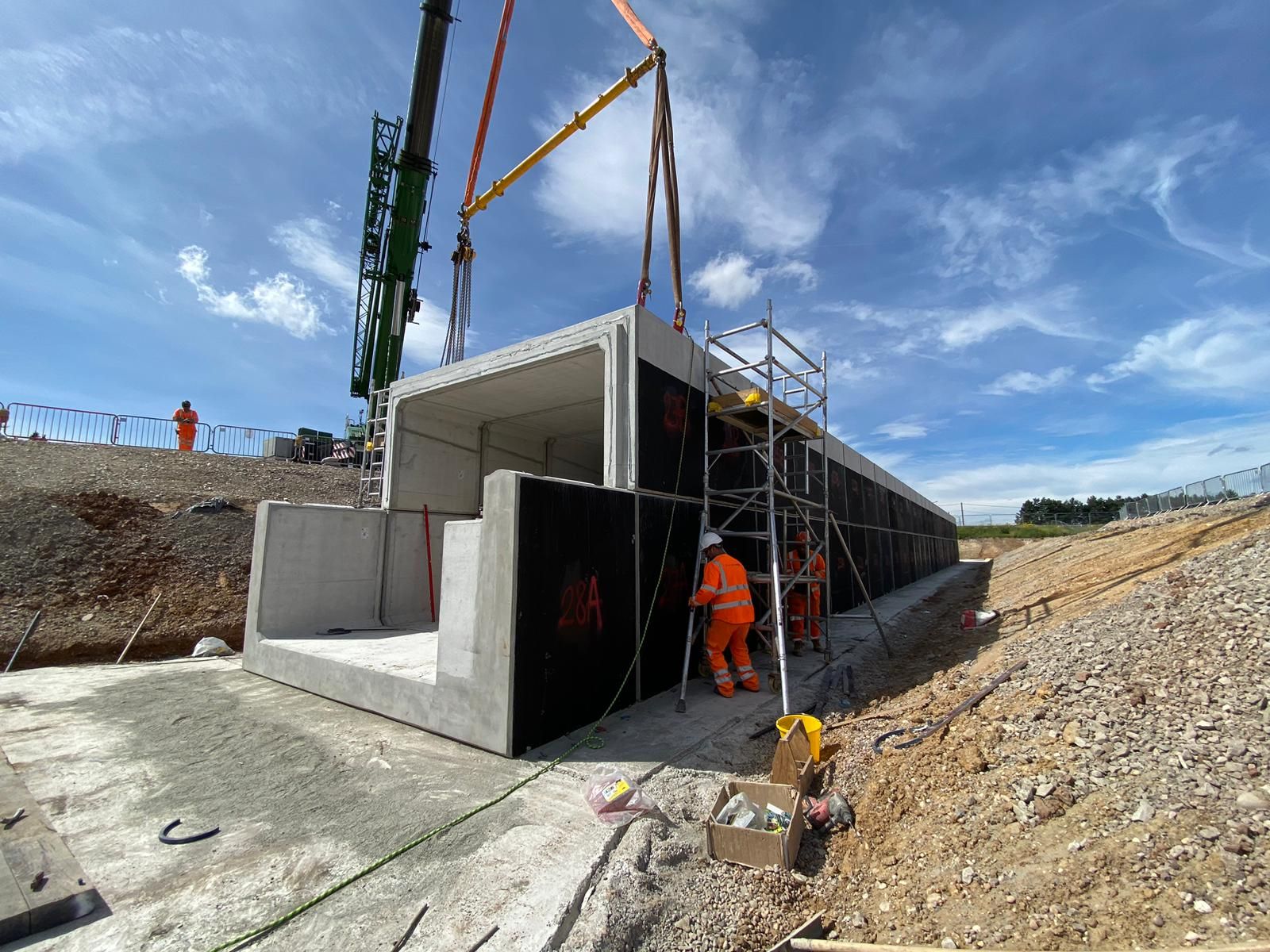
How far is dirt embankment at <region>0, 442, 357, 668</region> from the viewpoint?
35.3 feet

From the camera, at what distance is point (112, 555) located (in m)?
12.5

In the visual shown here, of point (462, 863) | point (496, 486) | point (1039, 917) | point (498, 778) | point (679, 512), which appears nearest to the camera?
point (1039, 917)

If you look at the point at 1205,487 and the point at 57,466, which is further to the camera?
the point at 1205,487

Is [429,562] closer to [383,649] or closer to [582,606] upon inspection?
[383,649]

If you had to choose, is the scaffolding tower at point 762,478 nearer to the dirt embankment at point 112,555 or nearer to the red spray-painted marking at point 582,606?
the red spray-painted marking at point 582,606

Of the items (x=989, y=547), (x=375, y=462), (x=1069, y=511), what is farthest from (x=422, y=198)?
(x=1069, y=511)

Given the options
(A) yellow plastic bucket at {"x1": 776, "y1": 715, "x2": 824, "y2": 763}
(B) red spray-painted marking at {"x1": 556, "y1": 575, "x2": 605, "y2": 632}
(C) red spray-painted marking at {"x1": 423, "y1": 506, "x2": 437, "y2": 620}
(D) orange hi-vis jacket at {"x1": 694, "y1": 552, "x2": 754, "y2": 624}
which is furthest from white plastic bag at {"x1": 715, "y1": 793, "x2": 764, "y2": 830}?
(C) red spray-painted marking at {"x1": 423, "y1": 506, "x2": 437, "y2": 620}

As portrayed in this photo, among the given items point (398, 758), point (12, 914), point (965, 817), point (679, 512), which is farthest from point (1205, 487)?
point (12, 914)

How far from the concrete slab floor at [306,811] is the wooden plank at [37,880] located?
10cm

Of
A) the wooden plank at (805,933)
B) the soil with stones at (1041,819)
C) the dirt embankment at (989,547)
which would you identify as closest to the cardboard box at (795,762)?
the soil with stones at (1041,819)

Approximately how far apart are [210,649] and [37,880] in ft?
27.8

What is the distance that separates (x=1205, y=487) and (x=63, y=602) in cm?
4310

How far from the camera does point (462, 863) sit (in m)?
3.44

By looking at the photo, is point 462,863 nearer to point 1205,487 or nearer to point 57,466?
point 57,466
